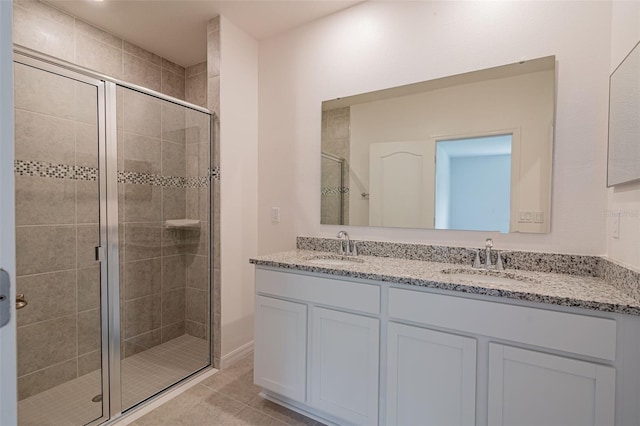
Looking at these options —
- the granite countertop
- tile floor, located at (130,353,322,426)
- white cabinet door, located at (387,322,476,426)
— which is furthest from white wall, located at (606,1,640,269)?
tile floor, located at (130,353,322,426)

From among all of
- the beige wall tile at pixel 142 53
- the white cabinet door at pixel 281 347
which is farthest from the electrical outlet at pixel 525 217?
the beige wall tile at pixel 142 53

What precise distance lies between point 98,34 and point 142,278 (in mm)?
1954

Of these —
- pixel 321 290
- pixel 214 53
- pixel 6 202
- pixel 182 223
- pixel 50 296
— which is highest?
pixel 214 53

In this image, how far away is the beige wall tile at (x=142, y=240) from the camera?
2062 millimetres

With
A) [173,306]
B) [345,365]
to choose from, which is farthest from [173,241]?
[345,365]

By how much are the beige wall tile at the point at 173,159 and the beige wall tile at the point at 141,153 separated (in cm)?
4

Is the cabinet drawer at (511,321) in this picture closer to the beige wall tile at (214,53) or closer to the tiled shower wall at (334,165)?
the tiled shower wall at (334,165)

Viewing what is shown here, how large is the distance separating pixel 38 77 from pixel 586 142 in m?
2.87

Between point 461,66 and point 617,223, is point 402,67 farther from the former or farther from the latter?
point 617,223

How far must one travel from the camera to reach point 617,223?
138cm

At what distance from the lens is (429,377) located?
141 cm

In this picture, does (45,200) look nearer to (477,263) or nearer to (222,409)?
(222,409)

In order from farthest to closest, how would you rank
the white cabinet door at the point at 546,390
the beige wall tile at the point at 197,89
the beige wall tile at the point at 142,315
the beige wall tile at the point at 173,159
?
the beige wall tile at the point at 197,89
the beige wall tile at the point at 173,159
the beige wall tile at the point at 142,315
the white cabinet door at the point at 546,390

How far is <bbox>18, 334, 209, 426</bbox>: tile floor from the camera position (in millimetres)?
1740
